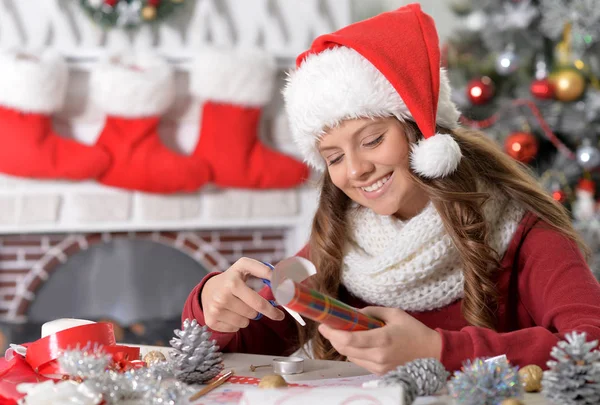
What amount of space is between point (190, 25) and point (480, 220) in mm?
1846

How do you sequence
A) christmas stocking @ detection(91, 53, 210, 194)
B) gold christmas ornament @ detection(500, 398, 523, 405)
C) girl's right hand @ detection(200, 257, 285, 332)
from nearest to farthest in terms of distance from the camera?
gold christmas ornament @ detection(500, 398, 523, 405)
girl's right hand @ detection(200, 257, 285, 332)
christmas stocking @ detection(91, 53, 210, 194)

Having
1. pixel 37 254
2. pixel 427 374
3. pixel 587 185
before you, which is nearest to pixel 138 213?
pixel 37 254

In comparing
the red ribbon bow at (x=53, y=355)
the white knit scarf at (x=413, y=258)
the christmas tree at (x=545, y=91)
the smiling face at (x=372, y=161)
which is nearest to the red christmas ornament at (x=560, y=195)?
the christmas tree at (x=545, y=91)

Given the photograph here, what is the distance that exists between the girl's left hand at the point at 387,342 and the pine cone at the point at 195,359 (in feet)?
0.55

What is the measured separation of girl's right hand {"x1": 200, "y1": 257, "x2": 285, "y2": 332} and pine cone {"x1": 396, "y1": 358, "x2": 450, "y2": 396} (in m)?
0.22

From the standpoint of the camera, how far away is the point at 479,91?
7.99 ft

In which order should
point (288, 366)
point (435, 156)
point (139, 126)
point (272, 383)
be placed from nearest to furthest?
point (272, 383) → point (288, 366) → point (435, 156) → point (139, 126)

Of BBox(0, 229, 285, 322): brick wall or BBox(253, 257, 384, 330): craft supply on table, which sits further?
BBox(0, 229, 285, 322): brick wall

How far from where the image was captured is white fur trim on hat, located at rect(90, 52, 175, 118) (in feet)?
7.95

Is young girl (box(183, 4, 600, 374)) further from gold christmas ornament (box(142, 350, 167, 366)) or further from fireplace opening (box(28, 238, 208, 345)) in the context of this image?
fireplace opening (box(28, 238, 208, 345))

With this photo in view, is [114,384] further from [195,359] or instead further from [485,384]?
[485,384]

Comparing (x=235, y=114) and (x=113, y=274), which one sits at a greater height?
(x=235, y=114)

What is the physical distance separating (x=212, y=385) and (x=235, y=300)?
17 cm

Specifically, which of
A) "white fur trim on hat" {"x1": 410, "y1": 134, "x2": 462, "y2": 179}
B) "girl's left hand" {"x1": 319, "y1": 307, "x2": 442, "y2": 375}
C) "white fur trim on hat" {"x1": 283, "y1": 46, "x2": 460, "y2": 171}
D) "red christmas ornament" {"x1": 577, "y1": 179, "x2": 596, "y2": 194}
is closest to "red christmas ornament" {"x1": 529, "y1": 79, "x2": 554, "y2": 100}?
"red christmas ornament" {"x1": 577, "y1": 179, "x2": 596, "y2": 194}
